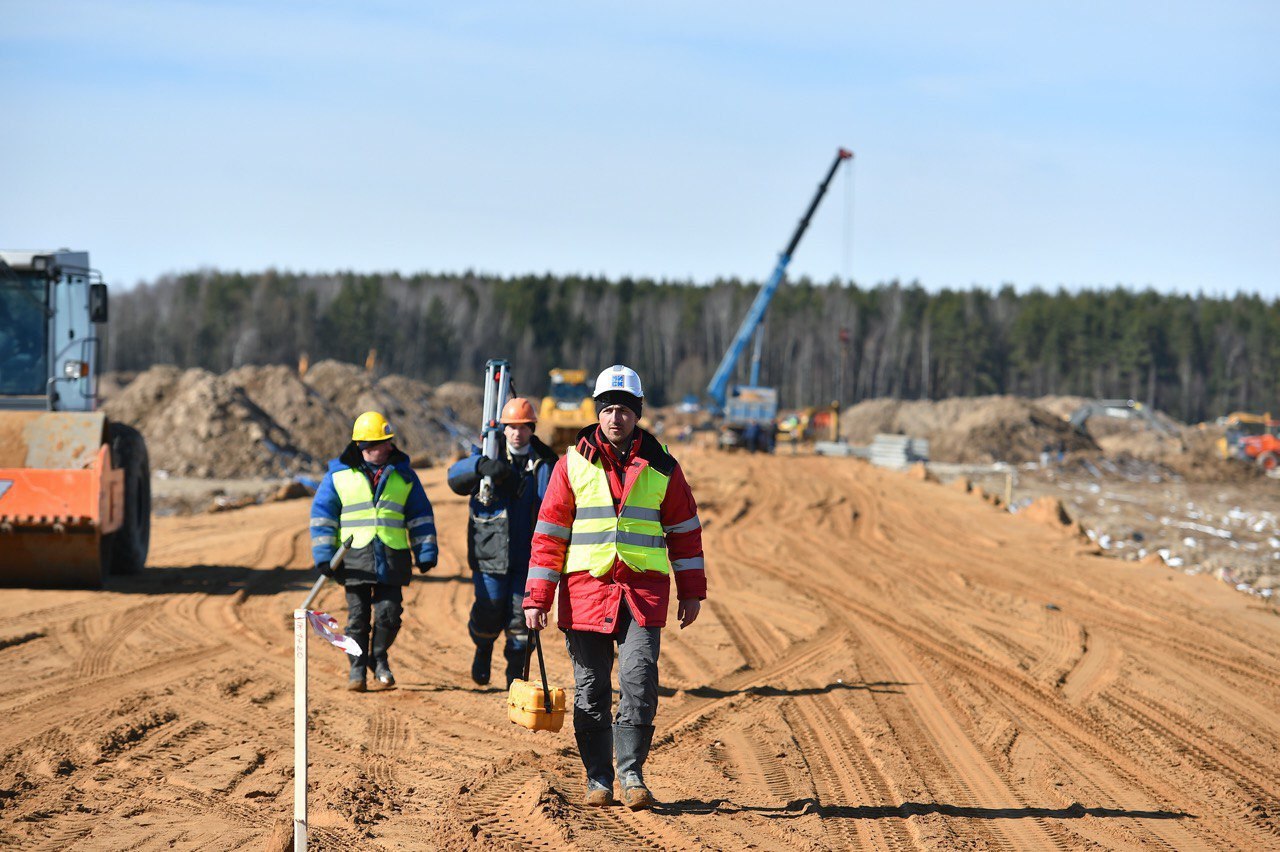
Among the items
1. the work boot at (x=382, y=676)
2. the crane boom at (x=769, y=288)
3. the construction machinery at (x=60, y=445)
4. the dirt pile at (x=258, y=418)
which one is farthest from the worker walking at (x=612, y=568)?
the crane boom at (x=769, y=288)

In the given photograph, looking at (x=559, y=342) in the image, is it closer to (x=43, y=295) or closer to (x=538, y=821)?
(x=43, y=295)

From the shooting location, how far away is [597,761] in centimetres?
591

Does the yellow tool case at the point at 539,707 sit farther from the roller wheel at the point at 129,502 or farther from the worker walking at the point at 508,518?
the roller wheel at the point at 129,502

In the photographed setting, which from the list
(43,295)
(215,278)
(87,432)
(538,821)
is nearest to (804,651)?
(538,821)

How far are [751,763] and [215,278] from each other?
107 meters

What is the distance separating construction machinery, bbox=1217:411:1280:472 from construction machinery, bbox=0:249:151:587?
142 feet

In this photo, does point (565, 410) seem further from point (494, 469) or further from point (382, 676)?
point (494, 469)

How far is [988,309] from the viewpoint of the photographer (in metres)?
113

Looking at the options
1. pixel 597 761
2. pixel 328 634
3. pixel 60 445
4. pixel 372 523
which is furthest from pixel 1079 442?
pixel 328 634

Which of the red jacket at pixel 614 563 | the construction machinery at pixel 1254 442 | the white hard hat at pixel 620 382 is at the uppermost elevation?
the white hard hat at pixel 620 382

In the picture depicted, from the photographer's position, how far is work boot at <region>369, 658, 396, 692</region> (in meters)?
8.62

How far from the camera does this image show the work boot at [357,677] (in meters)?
8.55

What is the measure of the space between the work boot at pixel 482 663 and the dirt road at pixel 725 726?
0.40ft

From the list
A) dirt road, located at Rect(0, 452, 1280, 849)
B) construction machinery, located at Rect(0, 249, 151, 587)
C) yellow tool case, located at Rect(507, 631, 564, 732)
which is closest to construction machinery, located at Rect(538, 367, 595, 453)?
dirt road, located at Rect(0, 452, 1280, 849)
